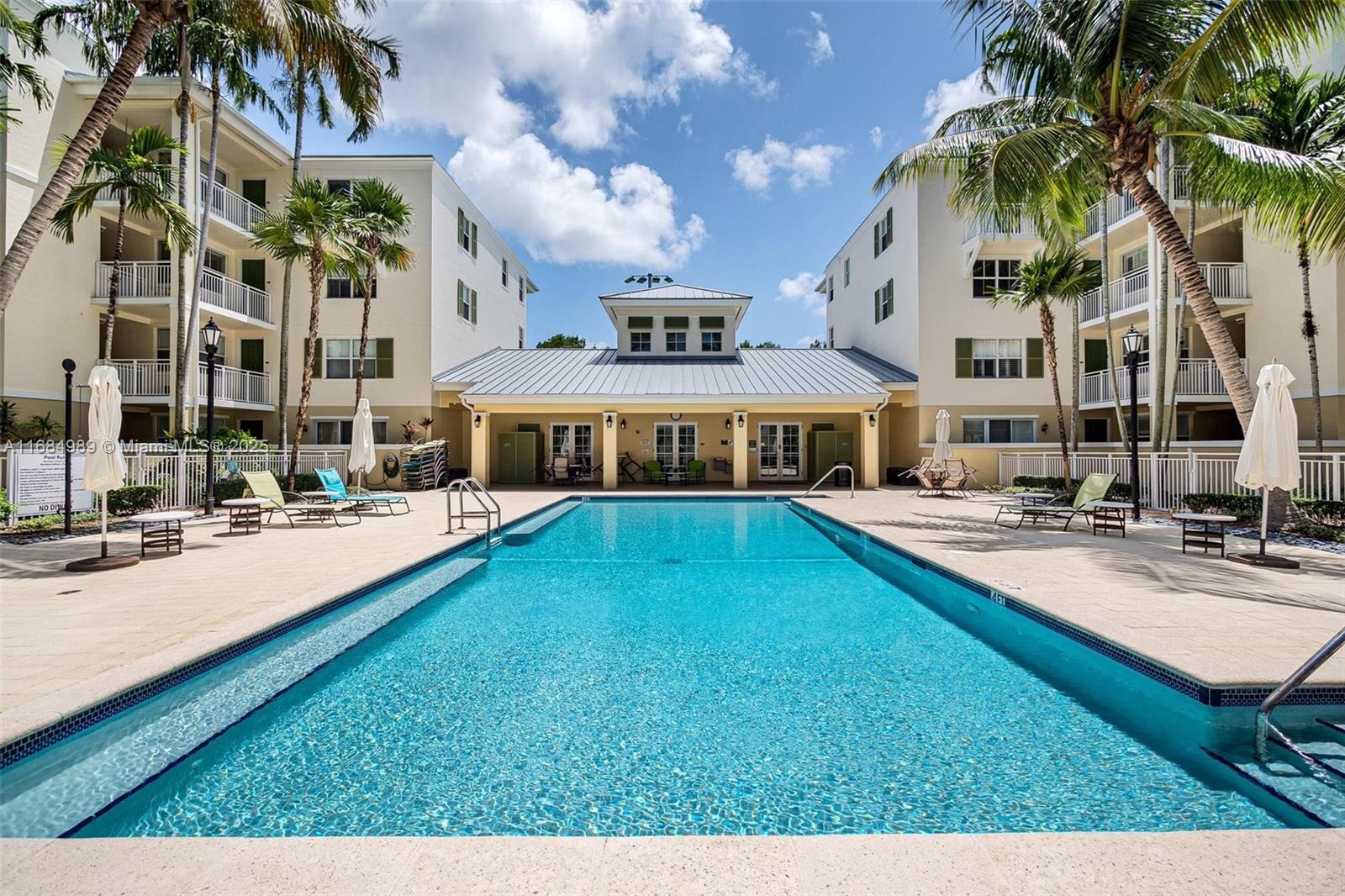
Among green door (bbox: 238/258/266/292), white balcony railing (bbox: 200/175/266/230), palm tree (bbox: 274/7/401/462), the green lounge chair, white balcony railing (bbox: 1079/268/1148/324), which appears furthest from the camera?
green door (bbox: 238/258/266/292)

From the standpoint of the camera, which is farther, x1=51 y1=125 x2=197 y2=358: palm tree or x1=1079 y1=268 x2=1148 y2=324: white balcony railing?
x1=1079 y1=268 x2=1148 y2=324: white balcony railing

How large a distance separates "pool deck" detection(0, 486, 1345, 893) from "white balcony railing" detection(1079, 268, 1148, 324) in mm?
11770

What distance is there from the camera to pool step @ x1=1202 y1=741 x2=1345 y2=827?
2.83 meters

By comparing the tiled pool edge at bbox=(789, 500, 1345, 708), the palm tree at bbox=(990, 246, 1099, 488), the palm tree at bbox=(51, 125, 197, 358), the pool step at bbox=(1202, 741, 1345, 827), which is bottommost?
the pool step at bbox=(1202, 741, 1345, 827)

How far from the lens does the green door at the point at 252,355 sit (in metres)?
20.2

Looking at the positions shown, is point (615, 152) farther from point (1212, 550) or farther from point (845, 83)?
point (1212, 550)

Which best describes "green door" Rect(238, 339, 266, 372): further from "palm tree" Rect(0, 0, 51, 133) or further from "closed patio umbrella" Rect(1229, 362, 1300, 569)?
"closed patio umbrella" Rect(1229, 362, 1300, 569)

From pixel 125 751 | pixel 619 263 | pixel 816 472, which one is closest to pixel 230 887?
pixel 125 751

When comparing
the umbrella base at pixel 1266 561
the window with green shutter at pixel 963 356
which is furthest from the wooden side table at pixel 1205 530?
the window with green shutter at pixel 963 356

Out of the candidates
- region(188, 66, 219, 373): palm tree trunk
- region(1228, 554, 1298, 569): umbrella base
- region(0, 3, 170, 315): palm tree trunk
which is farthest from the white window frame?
region(188, 66, 219, 373): palm tree trunk

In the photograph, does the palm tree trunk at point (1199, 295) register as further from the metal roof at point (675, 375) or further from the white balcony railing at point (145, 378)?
the white balcony railing at point (145, 378)

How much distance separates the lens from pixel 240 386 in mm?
18828

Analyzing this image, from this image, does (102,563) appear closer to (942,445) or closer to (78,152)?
(78,152)

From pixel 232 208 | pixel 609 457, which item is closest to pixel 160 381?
pixel 232 208
